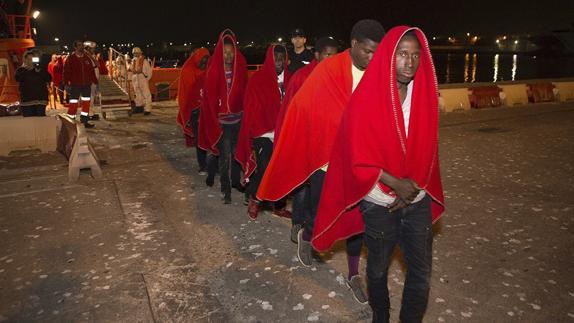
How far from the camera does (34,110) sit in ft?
34.2

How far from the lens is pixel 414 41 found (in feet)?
8.91

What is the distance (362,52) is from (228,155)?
3134 mm

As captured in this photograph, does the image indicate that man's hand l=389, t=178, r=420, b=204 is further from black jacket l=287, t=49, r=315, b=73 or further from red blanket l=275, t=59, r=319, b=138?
black jacket l=287, t=49, r=315, b=73

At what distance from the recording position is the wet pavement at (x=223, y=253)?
150 inches

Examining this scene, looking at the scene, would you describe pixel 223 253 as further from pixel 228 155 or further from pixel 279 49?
pixel 279 49

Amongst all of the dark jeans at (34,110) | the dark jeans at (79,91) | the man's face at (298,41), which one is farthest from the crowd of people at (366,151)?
the dark jeans at (79,91)

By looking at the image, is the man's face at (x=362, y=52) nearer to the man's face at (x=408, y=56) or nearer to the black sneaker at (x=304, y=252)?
the man's face at (x=408, y=56)

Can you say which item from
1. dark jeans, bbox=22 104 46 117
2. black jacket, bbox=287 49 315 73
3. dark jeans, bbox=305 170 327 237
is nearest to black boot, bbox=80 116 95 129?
dark jeans, bbox=22 104 46 117

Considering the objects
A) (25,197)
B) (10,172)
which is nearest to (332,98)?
(25,197)

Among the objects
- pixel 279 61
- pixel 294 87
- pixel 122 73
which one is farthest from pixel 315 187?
pixel 122 73

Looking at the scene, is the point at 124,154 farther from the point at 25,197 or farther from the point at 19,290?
the point at 19,290

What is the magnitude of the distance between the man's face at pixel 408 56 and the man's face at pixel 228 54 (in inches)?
140

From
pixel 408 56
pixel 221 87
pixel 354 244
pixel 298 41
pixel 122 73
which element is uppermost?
pixel 298 41

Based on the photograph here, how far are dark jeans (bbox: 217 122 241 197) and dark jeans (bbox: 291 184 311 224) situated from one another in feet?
5.01
